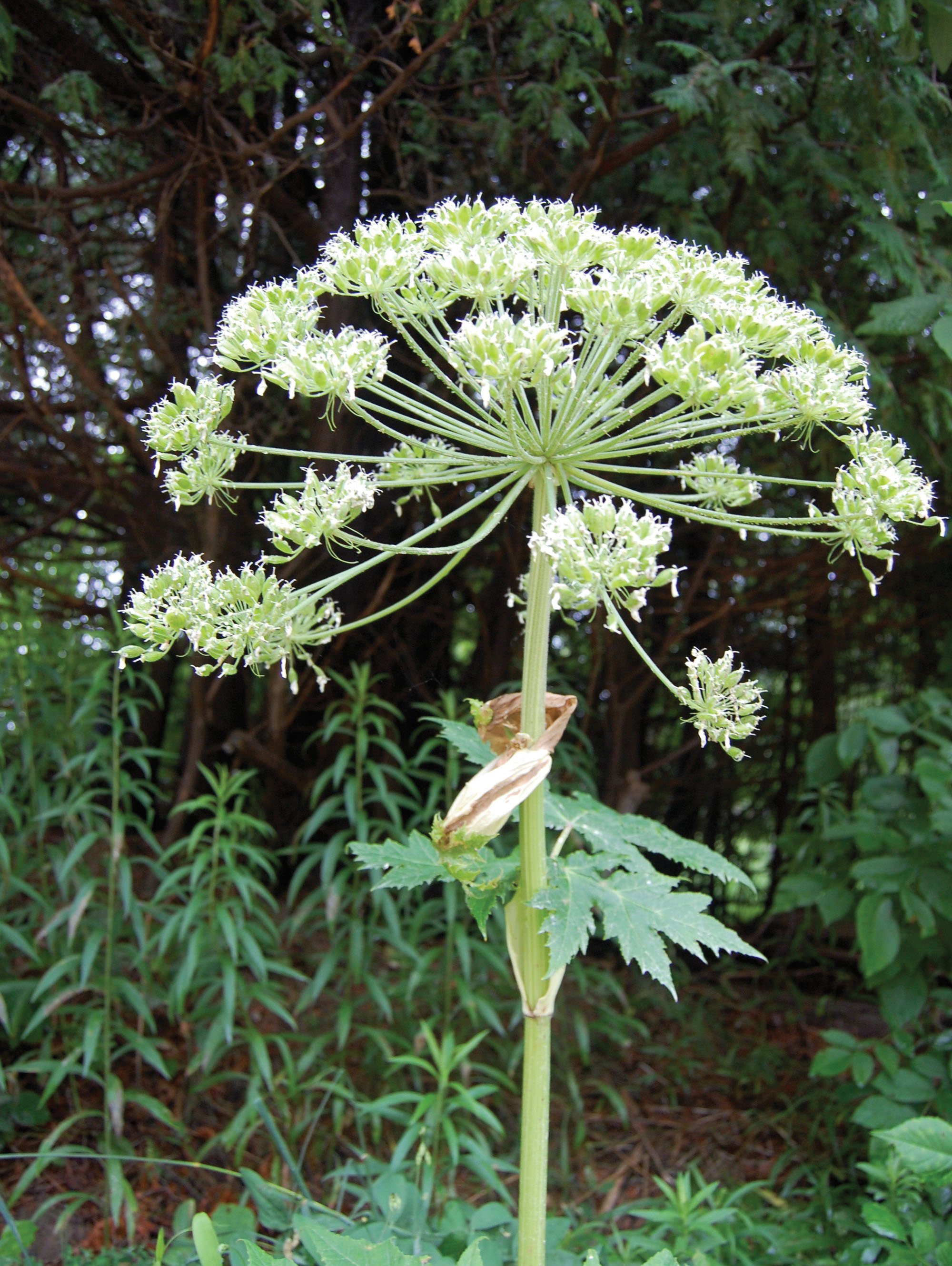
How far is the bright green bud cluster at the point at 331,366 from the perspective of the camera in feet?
4.21

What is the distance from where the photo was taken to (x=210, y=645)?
49.1 inches

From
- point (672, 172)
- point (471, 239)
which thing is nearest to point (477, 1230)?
point (471, 239)

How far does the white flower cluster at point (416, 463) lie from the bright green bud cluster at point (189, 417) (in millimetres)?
276

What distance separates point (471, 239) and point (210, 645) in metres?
0.73

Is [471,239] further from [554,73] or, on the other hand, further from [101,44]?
[101,44]

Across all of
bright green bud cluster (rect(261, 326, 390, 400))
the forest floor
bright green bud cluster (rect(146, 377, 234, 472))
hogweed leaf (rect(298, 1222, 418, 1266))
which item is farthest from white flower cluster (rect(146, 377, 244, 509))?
the forest floor

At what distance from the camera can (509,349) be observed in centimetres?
116

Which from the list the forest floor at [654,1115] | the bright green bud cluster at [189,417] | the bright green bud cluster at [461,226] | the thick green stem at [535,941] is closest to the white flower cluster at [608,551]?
the thick green stem at [535,941]

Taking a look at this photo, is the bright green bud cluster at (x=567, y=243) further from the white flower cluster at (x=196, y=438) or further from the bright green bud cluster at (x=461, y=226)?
the white flower cluster at (x=196, y=438)

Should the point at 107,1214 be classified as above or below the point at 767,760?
below

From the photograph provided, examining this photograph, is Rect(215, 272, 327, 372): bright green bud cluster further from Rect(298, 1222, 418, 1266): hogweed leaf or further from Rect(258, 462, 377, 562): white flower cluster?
Rect(298, 1222, 418, 1266): hogweed leaf

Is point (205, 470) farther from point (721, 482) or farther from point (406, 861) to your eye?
point (721, 482)

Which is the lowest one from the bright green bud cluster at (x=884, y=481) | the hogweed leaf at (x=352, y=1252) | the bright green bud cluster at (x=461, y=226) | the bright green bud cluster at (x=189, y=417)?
the hogweed leaf at (x=352, y=1252)

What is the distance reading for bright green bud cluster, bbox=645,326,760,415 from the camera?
3.98 feet
